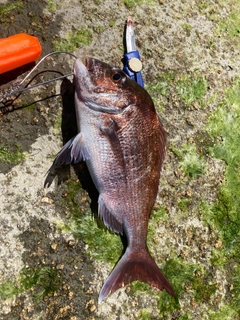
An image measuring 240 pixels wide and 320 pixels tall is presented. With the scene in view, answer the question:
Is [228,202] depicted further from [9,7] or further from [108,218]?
[9,7]

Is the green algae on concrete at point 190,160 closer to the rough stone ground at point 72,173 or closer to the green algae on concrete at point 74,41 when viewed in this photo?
the rough stone ground at point 72,173

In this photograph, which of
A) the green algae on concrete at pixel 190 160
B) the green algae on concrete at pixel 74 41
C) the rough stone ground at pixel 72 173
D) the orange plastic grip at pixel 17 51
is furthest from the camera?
the green algae on concrete at pixel 190 160

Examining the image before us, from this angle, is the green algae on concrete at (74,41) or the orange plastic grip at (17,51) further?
the green algae on concrete at (74,41)

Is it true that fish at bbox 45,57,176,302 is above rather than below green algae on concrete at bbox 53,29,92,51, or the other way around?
below

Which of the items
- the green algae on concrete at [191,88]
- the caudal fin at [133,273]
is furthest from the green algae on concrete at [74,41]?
the caudal fin at [133,273]

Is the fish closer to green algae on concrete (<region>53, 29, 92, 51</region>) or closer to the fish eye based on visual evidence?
the fish eye

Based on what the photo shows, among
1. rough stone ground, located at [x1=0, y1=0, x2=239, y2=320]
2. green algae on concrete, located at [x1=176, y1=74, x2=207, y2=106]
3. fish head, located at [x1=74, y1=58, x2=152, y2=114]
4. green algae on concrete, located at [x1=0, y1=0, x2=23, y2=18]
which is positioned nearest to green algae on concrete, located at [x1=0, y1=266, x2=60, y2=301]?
rough stone ground, located at [x1=0, y1=0, x2=239, y2=320]

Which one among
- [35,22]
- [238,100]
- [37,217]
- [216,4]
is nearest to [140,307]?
[37,217]
